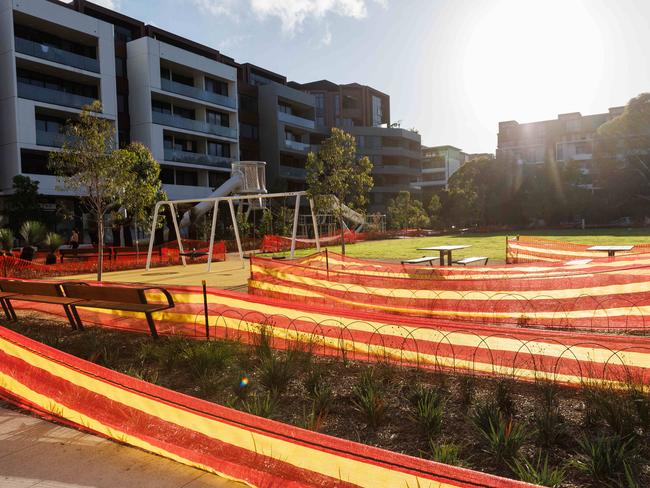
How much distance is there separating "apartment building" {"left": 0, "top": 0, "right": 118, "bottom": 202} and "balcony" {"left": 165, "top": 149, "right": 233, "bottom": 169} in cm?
633

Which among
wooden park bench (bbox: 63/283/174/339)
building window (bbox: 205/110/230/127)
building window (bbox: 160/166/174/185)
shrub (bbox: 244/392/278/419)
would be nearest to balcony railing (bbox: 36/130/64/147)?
building window (bbox: 160/166/174/185)

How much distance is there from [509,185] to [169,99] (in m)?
41.8

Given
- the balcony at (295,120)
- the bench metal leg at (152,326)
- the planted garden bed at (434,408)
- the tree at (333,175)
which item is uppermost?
the balcony at (295,120)

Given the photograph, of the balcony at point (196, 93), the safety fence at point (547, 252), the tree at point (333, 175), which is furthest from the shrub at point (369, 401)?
the balcony at point (196, 93)

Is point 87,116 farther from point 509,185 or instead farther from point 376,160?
point 376,160

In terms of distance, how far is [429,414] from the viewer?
151 inches

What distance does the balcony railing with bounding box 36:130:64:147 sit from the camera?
3538 centimetres

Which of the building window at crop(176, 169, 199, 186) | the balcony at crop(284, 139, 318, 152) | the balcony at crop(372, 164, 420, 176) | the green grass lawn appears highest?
the balcony at crop(284, 139, 318, 152)

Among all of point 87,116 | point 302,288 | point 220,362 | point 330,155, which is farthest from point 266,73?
point 220,362

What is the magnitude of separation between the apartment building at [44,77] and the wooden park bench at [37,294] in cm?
2948

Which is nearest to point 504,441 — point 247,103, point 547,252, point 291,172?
point 547,252

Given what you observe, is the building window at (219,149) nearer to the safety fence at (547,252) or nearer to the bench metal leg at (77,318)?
the safety fence at (547,252)

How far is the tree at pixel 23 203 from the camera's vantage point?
30.2m

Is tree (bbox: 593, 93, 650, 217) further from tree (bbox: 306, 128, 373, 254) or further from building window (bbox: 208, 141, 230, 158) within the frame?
tree (bbox: 306, 128, 373, 254)
